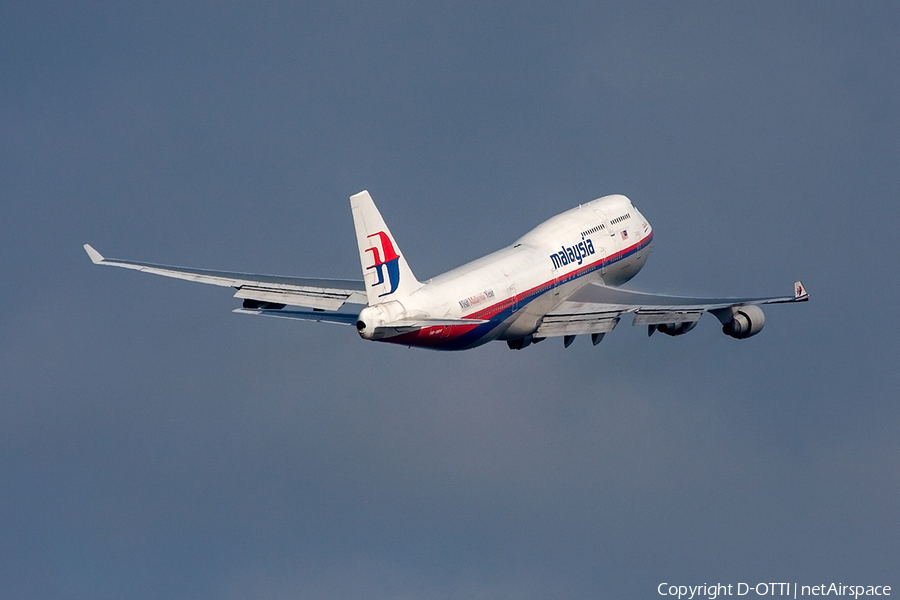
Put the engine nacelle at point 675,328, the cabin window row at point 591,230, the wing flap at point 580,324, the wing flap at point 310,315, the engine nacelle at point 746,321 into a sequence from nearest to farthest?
the wing flap at point 310,315 → the wing flap at point 580,324 → the engine nacelle at point 675,328 → the engine nacelle at point 746,321 → the cabin window row at point 591,230

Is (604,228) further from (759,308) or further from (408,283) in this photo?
(408,283)

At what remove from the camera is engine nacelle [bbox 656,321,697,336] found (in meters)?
74.6

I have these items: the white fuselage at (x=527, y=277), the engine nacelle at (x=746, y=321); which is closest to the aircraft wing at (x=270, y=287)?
the white fuselage at (x=527, y=277)

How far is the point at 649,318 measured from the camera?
239 ft

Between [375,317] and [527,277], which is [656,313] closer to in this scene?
[527,277]

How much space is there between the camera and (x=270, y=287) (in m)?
74.9

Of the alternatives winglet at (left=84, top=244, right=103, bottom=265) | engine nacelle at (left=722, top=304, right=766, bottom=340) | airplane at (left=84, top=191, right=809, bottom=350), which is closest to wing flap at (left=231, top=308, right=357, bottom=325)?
airplane at (left=84, top=191, right=809, bottom=350)

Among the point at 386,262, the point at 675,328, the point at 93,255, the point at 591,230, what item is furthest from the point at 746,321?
the point at 93,255

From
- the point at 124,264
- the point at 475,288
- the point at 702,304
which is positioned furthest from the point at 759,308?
the point at 124,264

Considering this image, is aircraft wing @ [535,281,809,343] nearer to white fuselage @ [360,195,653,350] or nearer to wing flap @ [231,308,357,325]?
white fuselage @ [360,195,653,350]

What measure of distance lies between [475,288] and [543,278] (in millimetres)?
6169

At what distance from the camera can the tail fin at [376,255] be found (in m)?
66.8

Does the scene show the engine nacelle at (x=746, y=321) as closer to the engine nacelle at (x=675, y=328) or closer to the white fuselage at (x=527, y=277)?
the engine nacelle at (x=675, y=328)

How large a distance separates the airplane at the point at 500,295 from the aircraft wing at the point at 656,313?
0.04 meters
